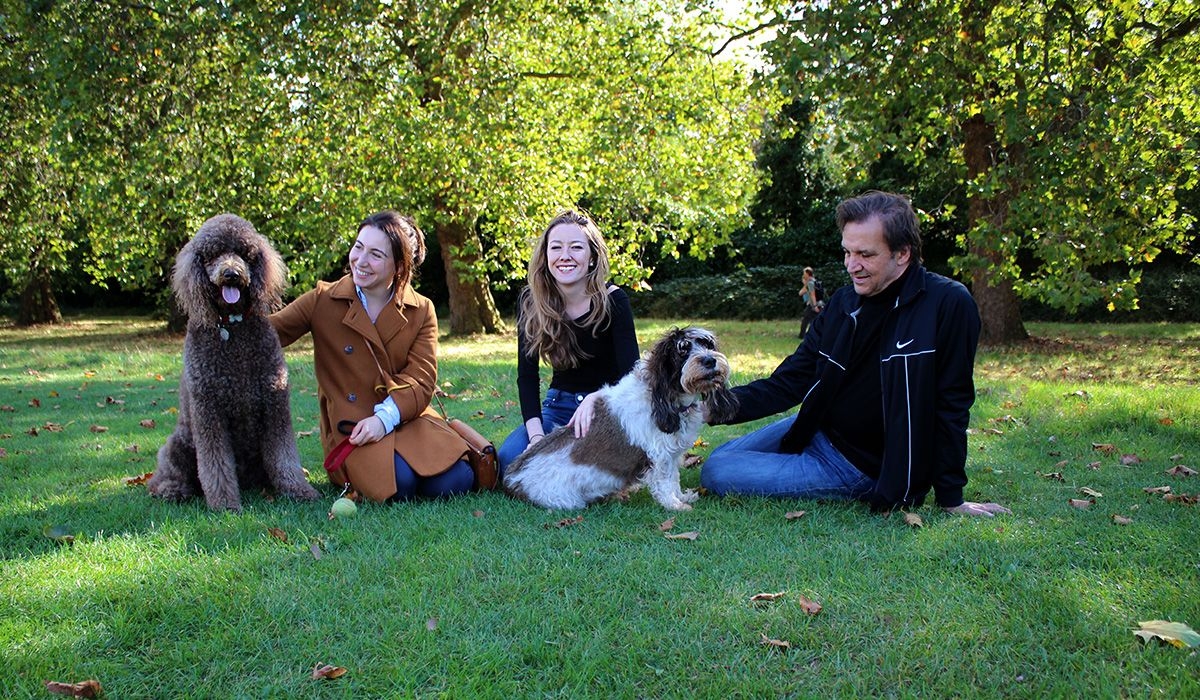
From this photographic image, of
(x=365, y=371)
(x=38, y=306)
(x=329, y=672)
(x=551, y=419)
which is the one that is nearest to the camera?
(x=329, y=672)

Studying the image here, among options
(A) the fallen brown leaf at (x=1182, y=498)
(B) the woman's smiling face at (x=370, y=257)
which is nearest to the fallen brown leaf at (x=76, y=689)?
(B) the woman's smiling face at (x=370, y=257)

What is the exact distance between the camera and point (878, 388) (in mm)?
4797

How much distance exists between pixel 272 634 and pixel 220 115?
1221 centimetres

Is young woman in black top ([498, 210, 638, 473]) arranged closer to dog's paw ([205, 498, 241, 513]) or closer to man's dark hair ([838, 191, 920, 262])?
man's dark hair ([838, 191, 920, 262])

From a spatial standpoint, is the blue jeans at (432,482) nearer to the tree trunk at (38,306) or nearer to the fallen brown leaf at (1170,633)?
the fallen brown leaf at (1170,633)

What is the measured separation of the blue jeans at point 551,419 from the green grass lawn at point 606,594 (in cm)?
47

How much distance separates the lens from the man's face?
14.6 ft

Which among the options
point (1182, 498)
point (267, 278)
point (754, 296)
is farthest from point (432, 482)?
point (754, 296)

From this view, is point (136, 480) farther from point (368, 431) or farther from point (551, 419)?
point (551, 419)

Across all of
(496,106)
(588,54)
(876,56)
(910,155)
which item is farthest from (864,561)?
(588,54)

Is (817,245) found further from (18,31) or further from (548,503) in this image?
(548,503)

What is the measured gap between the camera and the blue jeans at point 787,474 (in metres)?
4.97

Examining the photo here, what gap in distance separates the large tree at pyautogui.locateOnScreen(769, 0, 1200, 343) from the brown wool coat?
18.2 feet

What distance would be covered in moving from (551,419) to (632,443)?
102 cm
